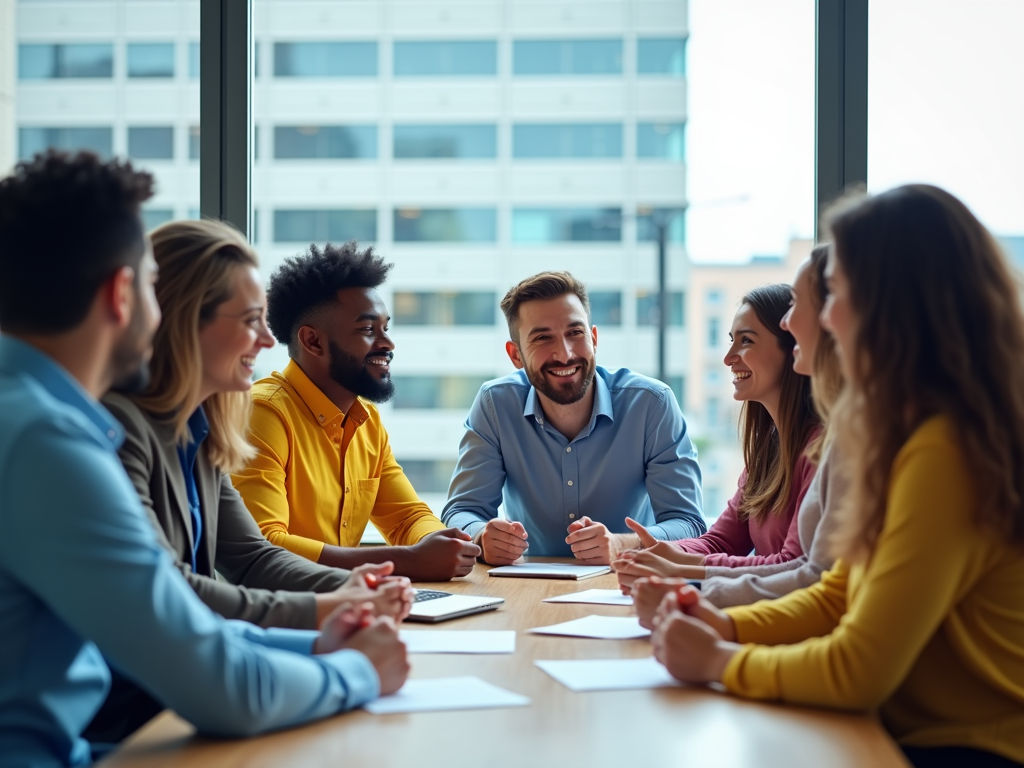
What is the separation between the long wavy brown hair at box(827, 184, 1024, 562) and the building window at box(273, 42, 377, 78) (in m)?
3.50

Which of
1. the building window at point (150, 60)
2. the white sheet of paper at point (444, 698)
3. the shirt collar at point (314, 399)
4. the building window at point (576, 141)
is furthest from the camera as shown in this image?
the building window at point (576, 141)

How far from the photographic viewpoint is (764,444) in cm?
257

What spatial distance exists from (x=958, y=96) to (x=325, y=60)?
2.74m

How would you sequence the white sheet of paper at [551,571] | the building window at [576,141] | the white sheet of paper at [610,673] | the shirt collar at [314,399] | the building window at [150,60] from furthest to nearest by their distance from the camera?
the building window at [576,141] → the building window at [150,60] → the shirt collar at [314,399] → the white sheet of paper at [551,571] → the white sheet of paper at [610,673]

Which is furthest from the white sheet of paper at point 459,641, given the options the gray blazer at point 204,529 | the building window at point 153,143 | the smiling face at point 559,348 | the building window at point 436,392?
the building window at point 436,392

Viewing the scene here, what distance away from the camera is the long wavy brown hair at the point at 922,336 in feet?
4.18

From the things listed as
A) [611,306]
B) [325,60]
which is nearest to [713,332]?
[611,306]

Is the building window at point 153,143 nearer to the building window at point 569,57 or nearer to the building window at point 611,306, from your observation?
the building window at point 569,57

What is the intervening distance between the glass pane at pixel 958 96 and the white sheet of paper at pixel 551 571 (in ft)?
5.16

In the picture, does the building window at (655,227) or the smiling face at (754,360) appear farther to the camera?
the building window at (655,227)

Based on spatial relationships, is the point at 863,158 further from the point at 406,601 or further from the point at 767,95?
the point at 406,601

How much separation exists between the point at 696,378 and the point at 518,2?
3.11 metres

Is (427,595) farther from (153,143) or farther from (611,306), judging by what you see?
(611,306)

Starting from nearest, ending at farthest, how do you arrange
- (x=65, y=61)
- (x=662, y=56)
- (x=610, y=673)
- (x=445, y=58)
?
(x=610, y=673) → (x=65, y=61) → (x=662, y=56) → (x=445, y=58)
